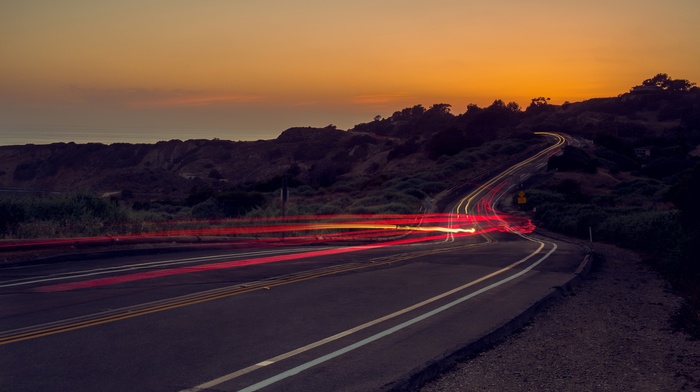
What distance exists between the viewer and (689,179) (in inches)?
829

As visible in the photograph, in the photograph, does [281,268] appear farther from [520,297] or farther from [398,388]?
[398,388]

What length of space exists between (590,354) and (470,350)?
1.84m

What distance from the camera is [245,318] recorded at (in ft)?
33.5

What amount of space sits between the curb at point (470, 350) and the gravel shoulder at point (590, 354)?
0.10 meters

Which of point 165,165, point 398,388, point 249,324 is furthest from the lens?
point 165,165

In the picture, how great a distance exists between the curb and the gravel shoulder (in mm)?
104

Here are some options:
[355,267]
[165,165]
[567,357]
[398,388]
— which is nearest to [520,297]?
[567,357]

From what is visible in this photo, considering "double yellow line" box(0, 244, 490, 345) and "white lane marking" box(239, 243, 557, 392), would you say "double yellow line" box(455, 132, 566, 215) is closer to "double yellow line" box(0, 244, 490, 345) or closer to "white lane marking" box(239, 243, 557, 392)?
"double yellow line" box(0, 244, 490, 345)

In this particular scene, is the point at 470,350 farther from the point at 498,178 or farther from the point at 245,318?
the point at 498,178

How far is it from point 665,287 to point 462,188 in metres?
57.0

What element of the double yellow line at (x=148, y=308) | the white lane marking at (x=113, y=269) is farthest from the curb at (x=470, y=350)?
the white lane marking at (x=113, y=269)

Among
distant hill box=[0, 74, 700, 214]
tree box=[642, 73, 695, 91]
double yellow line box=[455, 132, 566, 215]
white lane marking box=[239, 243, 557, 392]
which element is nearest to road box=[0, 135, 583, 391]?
white lane marking box=[239, 243, 557, 392]

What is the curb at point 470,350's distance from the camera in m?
7.29

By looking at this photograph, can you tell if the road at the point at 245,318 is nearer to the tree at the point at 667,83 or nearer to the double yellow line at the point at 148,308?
the double yellow line at the point at 148,308
